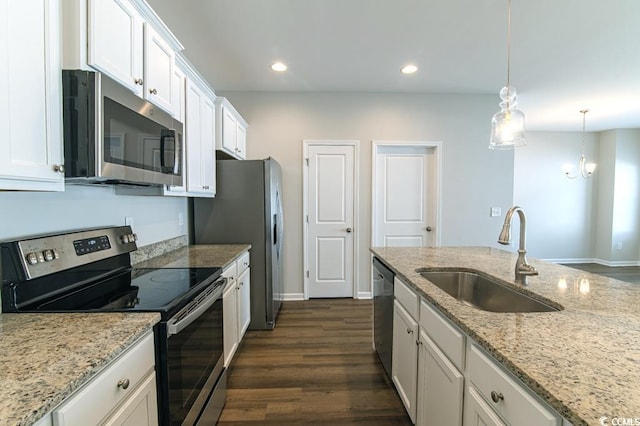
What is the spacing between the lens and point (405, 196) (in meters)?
4.14

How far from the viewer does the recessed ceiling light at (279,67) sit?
3.14 meters

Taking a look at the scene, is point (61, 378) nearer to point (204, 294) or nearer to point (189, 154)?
point (204, 294)

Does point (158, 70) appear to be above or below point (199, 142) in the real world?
above

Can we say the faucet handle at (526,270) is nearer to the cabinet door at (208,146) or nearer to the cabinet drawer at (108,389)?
the cabinet drawer at (108,389)

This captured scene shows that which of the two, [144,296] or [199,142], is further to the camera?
[199,142]

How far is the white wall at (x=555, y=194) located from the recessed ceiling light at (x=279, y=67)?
17.1ft

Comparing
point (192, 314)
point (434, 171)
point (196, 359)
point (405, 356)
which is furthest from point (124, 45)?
point (434, 171)

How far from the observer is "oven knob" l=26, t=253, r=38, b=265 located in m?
1.22

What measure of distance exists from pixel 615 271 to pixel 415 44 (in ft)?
19.6

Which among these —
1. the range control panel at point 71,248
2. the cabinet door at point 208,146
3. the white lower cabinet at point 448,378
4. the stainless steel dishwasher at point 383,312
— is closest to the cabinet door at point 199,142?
the cabinet door at point 208,146

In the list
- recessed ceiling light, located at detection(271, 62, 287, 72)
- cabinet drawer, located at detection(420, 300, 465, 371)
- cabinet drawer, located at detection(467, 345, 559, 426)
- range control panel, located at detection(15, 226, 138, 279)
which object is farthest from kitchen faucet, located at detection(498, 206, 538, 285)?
recessed ceiling light, located at detection(271, 62, 287, 72)

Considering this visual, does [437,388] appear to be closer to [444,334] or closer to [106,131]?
[444,334]

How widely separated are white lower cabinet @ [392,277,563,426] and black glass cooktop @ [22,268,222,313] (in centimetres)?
113

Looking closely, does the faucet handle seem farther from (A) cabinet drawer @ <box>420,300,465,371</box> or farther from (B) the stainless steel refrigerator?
(B) the stainless steel refrigerator
